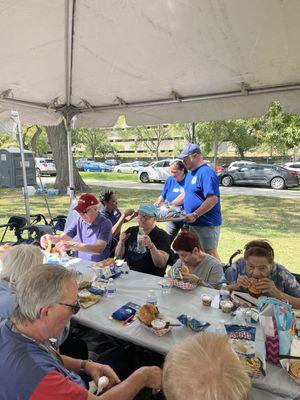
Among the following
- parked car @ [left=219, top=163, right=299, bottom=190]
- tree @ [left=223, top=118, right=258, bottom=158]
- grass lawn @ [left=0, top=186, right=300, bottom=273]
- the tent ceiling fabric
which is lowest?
grass lawn @ [left=0, top=186, right=300, bottom=273]

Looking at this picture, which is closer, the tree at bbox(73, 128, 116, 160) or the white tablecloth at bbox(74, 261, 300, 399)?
the white tablecloth at bbox(74, 261, 300, 399)

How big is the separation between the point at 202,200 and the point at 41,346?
2751 millimetres

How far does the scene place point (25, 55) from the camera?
10.5 ft

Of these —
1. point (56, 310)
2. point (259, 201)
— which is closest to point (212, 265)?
point (56, 310)

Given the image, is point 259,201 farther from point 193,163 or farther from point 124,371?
point 124,371

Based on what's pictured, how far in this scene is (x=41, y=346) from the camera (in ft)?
4.32

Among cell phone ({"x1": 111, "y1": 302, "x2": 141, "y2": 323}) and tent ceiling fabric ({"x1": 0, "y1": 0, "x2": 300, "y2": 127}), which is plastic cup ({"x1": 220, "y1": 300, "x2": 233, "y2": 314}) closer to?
cell phone ({"x1": 111, "y1": 302, "x2": 141, "y2": 323})

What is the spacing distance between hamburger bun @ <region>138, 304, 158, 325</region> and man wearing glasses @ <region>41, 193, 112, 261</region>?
57.0 inches

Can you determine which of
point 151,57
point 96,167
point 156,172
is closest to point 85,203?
point 151,57

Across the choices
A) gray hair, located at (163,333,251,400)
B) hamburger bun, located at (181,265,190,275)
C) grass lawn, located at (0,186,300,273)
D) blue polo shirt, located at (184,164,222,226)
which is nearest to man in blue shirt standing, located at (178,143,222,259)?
blue polo shirt, located at (184,164,222,226)

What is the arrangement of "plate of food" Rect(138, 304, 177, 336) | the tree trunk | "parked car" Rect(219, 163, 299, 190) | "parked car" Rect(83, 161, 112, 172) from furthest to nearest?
"parked car" Rect(83, 161, 112, 172), "parked car" Rect(219, 163, 299, 190), the tree trunk, "plate of food" Rect(138, 304, 177, 336)

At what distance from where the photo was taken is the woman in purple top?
4328mm

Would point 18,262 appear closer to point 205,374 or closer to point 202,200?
point 205,374

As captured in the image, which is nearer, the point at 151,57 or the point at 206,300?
the point at 206,300
